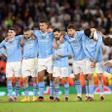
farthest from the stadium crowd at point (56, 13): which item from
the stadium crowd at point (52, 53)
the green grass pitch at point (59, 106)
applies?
the green grass pitch at point (59, 106)

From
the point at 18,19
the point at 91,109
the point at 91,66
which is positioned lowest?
the point at 91,109

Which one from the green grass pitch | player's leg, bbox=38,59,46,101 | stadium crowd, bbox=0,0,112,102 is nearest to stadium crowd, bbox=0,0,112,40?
stadium crowd, bbox=0,0,112,102

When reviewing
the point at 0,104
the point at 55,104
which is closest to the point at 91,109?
the point at 55,104

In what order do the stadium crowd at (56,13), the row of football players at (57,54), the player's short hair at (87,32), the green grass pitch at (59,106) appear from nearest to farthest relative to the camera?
1. the green grass pitch at (59,106)
2. the player's short hair at (87,32)
3. the row of football players at (57,54)
4. the stadium crowd at (56,13)

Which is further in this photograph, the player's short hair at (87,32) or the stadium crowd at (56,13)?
the stadium crowd at (56,13)

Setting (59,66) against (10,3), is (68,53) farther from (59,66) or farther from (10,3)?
(10,3)

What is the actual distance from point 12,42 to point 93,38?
228 cm

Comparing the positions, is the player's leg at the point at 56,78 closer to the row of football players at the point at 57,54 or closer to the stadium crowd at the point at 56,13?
the row of football players at the point at 57,54

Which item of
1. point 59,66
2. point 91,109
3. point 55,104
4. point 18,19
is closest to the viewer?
point 91,109

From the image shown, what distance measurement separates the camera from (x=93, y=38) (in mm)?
18688

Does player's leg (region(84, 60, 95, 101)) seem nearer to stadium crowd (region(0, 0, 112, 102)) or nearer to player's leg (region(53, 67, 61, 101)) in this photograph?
stadium crowd (region(0, 0, 112, 102))

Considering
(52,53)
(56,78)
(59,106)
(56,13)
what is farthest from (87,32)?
(56,13)

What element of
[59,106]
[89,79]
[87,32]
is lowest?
[59,106]

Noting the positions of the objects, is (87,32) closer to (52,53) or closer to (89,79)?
(52,53)
